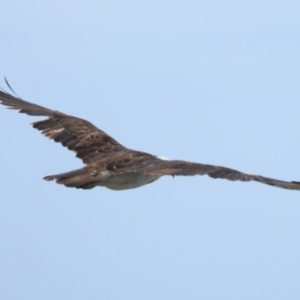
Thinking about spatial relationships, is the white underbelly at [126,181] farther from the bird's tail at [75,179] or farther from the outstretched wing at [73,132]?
the outstretched wing at [73,132]

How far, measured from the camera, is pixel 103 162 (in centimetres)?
1806

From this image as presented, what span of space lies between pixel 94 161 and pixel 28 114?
2385 mm

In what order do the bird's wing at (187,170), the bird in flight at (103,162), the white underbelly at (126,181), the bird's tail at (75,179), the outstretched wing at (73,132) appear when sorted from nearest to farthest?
1. the bird's wing at (187,170)
2. the bird in flight at (103,162)
3. the bird's tail at (75,179)
4. the white underbelly at (126,181)
5. the outstretched wing at (73,132)

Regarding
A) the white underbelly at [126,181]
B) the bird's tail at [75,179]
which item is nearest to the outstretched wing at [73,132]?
the white underbelly at [126,181]

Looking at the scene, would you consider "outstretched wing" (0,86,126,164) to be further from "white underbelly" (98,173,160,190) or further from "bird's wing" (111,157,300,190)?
"bird's wing" (111,157,300,190)

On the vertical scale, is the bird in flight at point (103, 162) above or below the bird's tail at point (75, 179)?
above

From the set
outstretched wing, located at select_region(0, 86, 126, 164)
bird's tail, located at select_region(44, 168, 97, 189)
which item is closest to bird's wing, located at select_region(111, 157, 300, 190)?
bird's tail, located at select_region(44, 168, 97, 189)

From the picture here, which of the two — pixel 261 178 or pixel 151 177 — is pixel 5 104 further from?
pixel 261 178

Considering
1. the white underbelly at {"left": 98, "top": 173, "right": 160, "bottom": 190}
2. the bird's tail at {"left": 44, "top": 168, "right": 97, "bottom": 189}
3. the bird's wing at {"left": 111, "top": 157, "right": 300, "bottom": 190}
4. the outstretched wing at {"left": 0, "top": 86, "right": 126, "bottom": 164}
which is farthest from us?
the outstretched wing at {"left": 0, "top": 86, "right": 126, "bottom": 164}

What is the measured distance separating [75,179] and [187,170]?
1.83m

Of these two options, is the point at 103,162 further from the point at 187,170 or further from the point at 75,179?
the point at 187,170

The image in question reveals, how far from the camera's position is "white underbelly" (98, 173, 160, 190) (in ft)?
58.0

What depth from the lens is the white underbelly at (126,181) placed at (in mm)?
17688

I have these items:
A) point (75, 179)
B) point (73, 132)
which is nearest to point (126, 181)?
point (75, 179)
